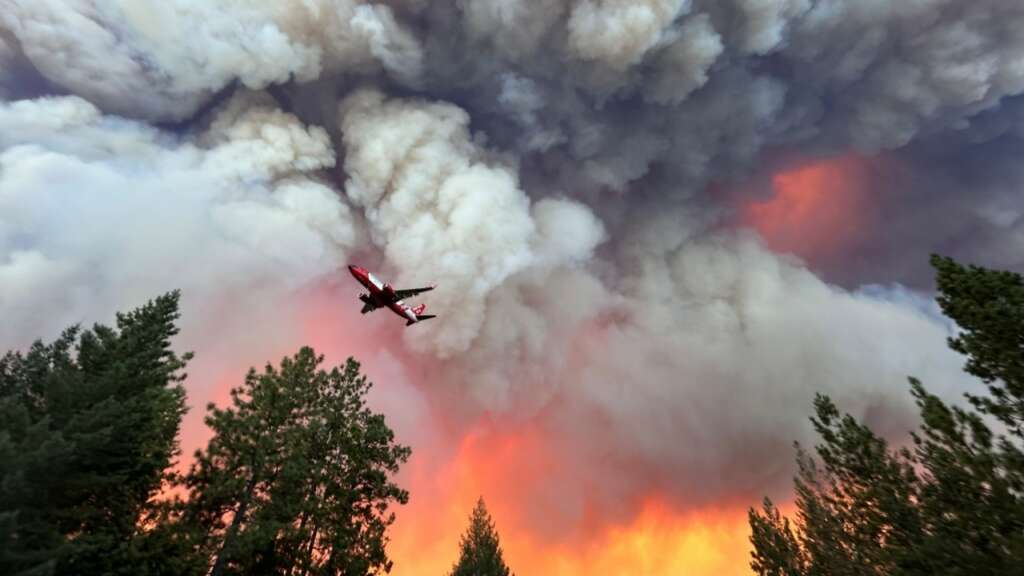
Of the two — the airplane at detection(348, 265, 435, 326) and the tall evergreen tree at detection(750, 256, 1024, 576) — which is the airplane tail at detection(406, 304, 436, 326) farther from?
the tall evergreen tree at detection(750, 256, 1024, 576)

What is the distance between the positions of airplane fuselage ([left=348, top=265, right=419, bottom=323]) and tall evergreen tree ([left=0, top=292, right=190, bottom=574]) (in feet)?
39.3

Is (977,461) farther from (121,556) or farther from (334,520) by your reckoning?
(121,556)

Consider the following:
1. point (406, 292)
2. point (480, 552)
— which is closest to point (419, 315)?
point (406, 292)

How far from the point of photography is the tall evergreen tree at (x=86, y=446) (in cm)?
1584

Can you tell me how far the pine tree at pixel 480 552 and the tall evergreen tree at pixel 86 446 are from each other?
42.4 metres

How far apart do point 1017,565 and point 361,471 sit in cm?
2498

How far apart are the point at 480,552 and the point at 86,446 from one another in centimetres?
4965

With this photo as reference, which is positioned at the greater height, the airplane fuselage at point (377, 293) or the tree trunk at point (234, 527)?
the airplane fuselage at point (377, 293)

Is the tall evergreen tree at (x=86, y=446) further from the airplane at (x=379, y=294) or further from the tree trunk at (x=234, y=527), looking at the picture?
the airplane at (x=379, y=294)

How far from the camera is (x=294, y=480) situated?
71.1 ft

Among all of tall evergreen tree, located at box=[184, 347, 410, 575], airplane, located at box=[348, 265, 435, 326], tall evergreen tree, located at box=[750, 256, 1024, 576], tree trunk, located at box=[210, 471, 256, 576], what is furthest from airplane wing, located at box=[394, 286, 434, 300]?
tall evergreen tree, located at box=[750, 256, 1024, 576]

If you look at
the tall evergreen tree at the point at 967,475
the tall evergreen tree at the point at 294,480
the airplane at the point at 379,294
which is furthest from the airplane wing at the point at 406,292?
the tall evergreen tree at the point at 967,475

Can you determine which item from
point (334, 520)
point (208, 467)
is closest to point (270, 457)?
point (208, 467)

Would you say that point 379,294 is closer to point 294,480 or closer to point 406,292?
point 406,292
